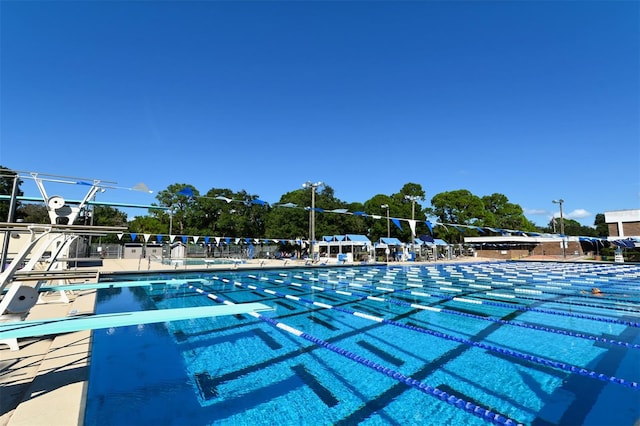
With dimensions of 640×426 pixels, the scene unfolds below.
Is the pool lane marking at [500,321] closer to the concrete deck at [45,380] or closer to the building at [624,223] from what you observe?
the concrete deck at [45,380]

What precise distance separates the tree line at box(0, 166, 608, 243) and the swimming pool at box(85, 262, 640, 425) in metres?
27.0

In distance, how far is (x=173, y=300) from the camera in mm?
9422

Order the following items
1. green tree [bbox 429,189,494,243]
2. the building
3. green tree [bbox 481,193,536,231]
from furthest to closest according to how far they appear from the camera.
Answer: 1. green tree [bbox 481,193,536,231]
2. green tree [bbox 429,189,494,243]
3. the building

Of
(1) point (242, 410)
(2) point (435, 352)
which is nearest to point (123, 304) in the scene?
(1) point (242, 410)

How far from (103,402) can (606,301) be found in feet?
40.1

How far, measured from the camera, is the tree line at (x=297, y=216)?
3550cm

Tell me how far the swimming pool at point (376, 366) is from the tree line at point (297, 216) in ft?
88.7

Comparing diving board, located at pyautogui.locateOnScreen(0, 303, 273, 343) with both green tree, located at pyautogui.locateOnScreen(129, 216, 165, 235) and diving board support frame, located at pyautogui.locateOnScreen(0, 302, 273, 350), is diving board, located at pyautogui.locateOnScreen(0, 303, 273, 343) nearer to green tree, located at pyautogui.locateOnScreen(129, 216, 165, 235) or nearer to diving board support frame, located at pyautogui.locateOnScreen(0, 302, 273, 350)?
diving board support frame, located at pyautogui.locateOnScreen(0, 302, 273, 350)

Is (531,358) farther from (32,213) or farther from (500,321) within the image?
(32,213)

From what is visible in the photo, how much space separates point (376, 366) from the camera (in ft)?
14.6

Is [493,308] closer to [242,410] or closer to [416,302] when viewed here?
[416,302]

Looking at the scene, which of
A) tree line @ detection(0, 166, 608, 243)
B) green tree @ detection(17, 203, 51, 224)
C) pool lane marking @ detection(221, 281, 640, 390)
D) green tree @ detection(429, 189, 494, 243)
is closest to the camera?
pool lane marking @ detection(221, 281, 640, 390)

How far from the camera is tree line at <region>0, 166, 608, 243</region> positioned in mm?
35500

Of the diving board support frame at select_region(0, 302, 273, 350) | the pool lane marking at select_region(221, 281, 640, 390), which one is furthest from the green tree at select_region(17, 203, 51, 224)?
the pool lane marking at select_region(221, 281, 640, 390)
